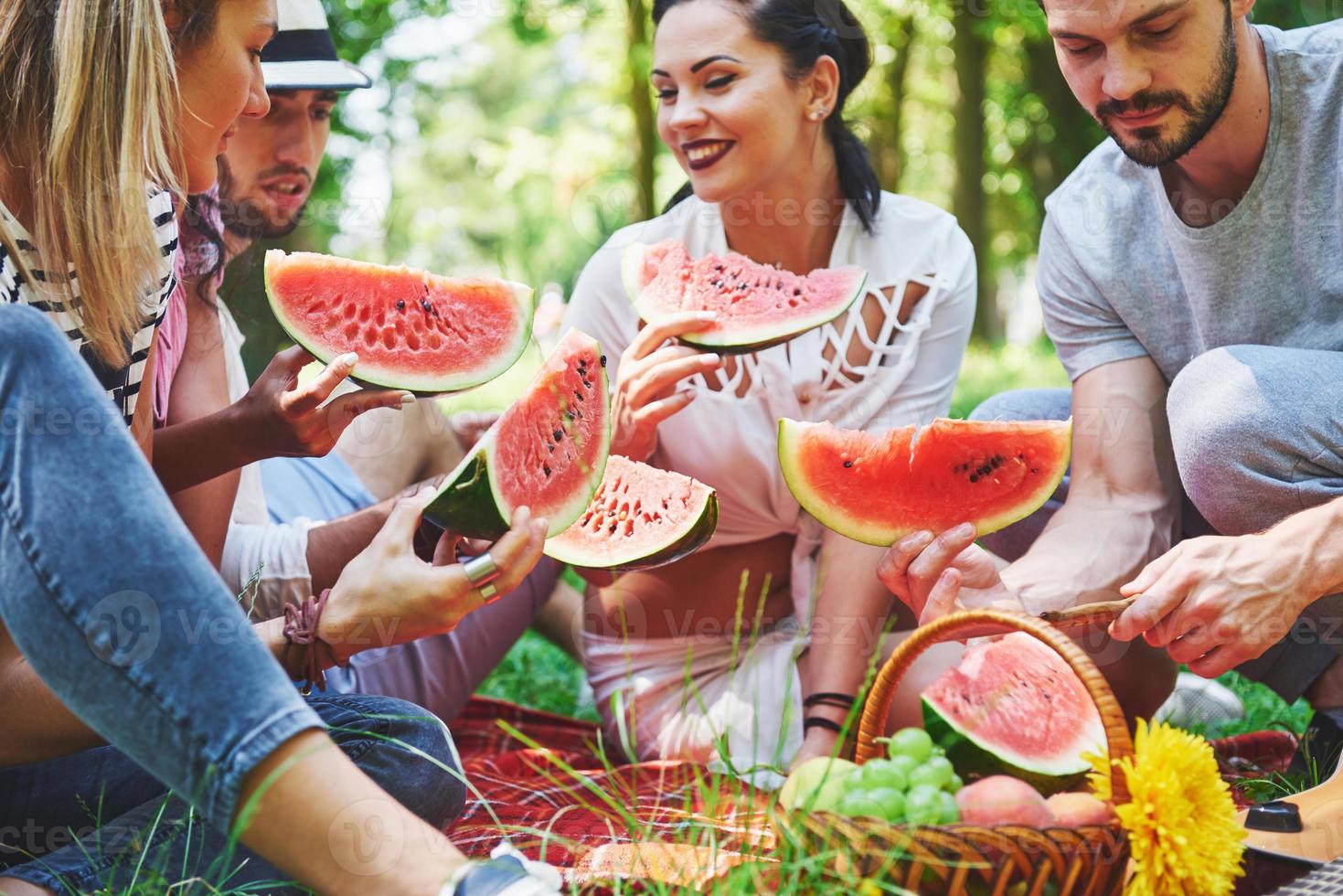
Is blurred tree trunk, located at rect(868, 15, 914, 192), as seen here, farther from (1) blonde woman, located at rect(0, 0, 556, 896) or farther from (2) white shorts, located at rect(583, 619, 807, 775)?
(1) blonde woman, located at rect(0, 0, 556, 896)

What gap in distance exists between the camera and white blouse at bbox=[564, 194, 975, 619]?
11.2 ft

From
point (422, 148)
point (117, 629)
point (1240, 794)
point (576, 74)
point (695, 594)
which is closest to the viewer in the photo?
point (117, 629)

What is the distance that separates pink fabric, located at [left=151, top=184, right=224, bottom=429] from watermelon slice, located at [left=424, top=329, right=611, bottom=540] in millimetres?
792

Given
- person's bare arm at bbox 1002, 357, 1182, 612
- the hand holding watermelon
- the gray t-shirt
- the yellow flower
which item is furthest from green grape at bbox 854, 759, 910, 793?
the gray t-shirt

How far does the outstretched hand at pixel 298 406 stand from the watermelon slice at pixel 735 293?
89 cm

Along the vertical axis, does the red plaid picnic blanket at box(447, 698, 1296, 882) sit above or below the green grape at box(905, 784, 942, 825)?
below

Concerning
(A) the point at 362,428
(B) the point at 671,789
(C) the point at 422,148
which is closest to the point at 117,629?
(B) the point at 671,789

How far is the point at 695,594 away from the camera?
3.47 meters

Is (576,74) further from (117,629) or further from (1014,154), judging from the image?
(117,629)

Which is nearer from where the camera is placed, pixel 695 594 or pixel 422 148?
pixel 695 594

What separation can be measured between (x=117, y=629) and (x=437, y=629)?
0.60m

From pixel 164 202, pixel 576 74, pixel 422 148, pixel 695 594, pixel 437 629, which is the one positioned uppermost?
pixel 164 202

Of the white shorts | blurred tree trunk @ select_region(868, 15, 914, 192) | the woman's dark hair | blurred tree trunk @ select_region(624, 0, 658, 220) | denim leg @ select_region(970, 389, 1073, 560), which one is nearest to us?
the white shorts

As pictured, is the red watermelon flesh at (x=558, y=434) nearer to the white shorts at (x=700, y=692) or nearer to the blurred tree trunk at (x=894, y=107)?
the white shorts at (x=700, y=692)
